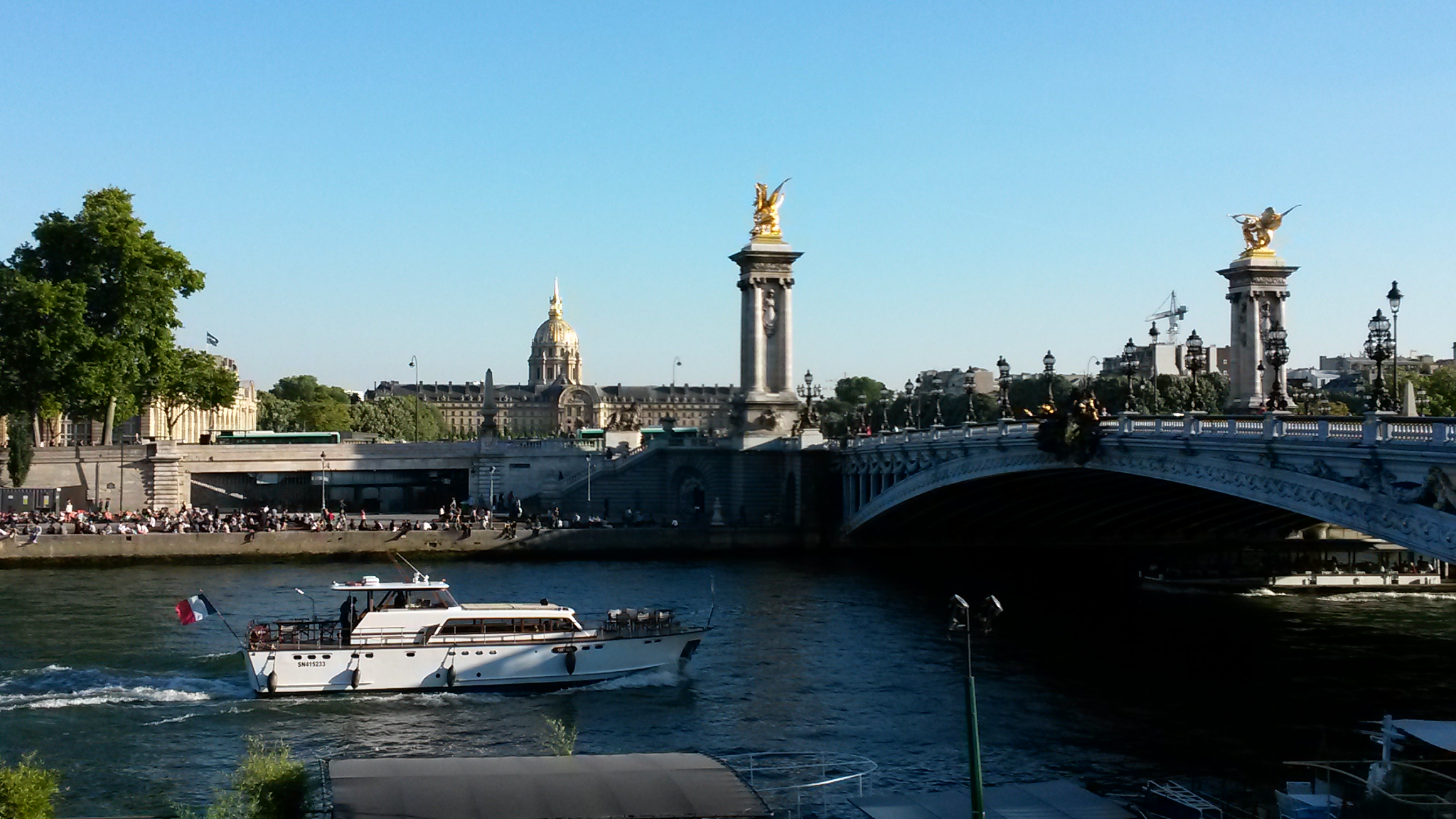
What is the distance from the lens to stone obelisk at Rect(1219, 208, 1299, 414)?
71125mm

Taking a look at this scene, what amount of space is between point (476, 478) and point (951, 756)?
58.9 meters

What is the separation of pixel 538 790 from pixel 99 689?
63.1 feet

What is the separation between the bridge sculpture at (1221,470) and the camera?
3122 cm

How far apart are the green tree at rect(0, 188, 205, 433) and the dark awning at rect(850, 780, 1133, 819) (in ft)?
195

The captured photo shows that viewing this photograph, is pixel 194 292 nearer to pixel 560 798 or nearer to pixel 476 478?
pixel 476 478

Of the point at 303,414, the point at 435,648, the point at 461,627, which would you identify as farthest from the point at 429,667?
the point at 303,414

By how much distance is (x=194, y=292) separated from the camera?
266ft

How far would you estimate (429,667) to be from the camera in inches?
1478

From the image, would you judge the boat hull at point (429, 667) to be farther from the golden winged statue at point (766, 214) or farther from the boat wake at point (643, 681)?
the golden winged statue at point (766, 214)

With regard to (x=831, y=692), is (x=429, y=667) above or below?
above

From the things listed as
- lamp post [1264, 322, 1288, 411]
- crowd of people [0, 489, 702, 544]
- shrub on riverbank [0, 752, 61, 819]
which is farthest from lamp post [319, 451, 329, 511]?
shrub on riverbank [0, 752, 61, 819]

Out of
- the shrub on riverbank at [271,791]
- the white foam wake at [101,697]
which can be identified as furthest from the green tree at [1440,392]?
the shrub on riverbank at [271,791]

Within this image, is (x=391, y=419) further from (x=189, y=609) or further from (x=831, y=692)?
(x=831, y=692)

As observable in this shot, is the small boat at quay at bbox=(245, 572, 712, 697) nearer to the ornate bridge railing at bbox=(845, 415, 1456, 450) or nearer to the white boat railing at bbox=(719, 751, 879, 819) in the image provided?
the white boat railing at bbox=(719, 751, 879, 819)
